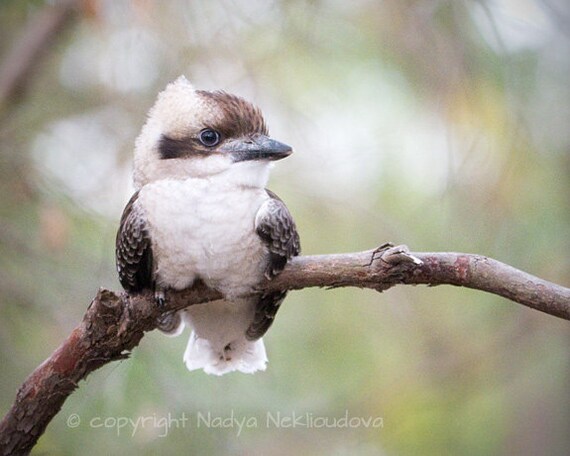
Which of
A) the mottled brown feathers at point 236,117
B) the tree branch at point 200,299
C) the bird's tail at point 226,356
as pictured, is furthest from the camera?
the bird's tail at point 226,356

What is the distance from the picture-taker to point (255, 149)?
3463 millimetres

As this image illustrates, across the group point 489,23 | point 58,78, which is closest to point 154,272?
point 489,23

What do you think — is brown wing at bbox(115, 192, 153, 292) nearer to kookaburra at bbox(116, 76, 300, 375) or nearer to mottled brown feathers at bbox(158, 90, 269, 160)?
kookaburra at bbox(116, 76, 300, 375)

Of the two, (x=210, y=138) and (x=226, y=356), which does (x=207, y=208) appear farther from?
(x=226, y=356)

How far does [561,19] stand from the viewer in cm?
438

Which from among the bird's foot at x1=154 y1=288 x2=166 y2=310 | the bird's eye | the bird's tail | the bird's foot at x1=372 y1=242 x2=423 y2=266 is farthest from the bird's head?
the bird's tail

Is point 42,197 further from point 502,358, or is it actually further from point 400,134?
point 502,358

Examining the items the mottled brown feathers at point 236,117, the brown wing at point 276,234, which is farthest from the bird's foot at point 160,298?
the mottled brown feathers at point 236,117

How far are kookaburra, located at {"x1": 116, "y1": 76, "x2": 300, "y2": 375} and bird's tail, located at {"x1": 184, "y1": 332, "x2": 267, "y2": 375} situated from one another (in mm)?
368

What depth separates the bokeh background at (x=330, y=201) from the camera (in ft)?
15.1

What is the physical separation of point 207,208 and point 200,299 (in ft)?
1.14

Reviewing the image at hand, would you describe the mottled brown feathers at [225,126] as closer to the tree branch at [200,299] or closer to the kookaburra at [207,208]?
the kookaburra at [207,208]

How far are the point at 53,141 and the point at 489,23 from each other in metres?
2.47

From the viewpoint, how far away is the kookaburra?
10.9 feet
